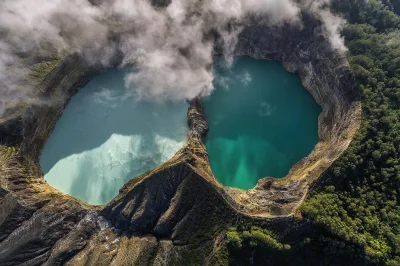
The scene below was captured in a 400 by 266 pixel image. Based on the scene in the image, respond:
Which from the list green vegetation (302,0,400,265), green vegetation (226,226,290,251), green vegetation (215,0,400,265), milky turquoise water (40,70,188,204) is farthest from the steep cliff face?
milky turquoise water (40,70,188,204)

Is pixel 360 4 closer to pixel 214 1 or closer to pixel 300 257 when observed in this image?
pixel 214 1

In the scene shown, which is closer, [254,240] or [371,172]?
[254,240]

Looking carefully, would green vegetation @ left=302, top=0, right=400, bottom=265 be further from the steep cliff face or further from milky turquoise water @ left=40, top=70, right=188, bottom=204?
milky turquoise water @ left=40, top=70, right=188, bottom=204

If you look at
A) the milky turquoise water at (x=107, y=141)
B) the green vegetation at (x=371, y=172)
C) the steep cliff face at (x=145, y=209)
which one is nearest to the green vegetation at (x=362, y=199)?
the green vegetation at (x=371, y=172)

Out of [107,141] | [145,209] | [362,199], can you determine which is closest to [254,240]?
[145,209]

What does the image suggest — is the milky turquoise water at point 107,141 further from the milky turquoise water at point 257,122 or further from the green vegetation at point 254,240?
the green vegetation at point 254,240

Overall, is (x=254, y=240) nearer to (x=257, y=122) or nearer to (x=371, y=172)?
(x=371, y=172)
